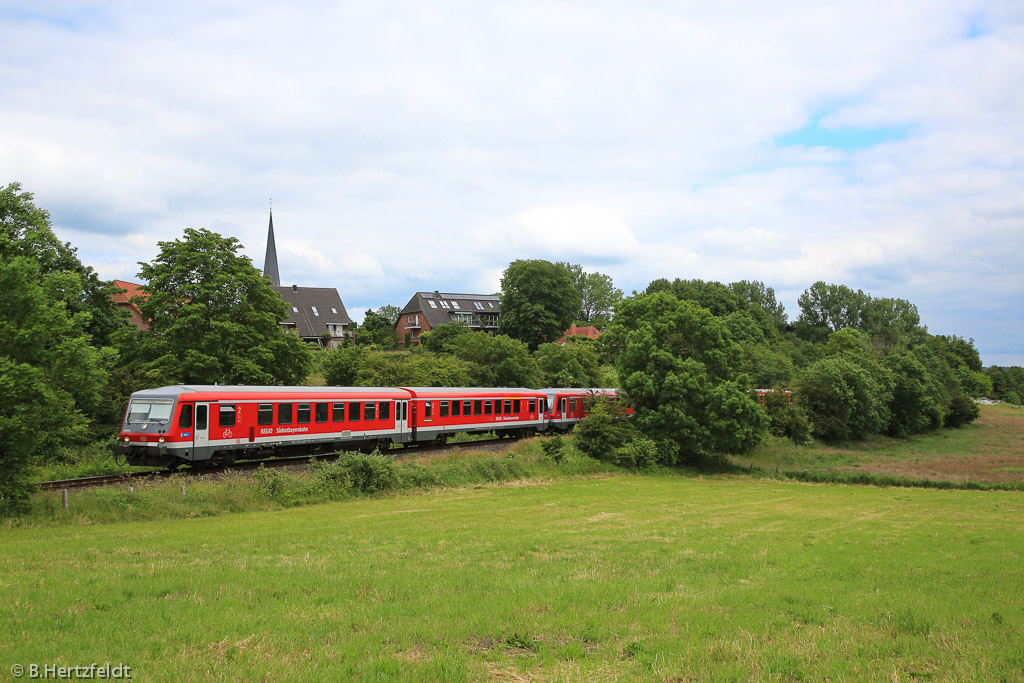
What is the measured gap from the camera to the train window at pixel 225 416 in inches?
912

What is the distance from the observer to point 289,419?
25.5m

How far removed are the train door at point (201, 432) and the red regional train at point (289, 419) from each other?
0.03 m

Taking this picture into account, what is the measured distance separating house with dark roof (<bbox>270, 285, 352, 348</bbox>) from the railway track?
2093 inches

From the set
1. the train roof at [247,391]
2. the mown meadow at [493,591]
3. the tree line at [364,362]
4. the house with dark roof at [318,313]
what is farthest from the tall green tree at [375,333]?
the mown meadow at [493,591]

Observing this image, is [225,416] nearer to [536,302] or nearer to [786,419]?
[786,419]

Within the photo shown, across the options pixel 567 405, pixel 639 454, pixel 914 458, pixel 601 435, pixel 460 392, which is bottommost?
pixel 914 458

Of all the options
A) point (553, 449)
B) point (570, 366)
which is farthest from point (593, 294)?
point (553, 449)

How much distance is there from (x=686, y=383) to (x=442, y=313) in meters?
63.3

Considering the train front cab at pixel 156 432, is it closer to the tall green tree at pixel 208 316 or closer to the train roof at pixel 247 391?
the train roof at pixel 247 391

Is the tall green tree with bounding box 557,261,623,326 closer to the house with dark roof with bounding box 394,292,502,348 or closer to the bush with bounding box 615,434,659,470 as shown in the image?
the house with dark roof with bounding box 394,292,502,348

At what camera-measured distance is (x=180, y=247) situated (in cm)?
3444

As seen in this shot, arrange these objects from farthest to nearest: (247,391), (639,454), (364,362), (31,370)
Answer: (364,362) < (639,454) < (247,391) < (31,370)

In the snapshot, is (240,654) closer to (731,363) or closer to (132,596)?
(132,596)

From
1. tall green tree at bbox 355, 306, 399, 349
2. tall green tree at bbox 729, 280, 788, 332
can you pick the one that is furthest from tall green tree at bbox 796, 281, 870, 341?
tall green tree at bbox 355, 306, 399, 349
